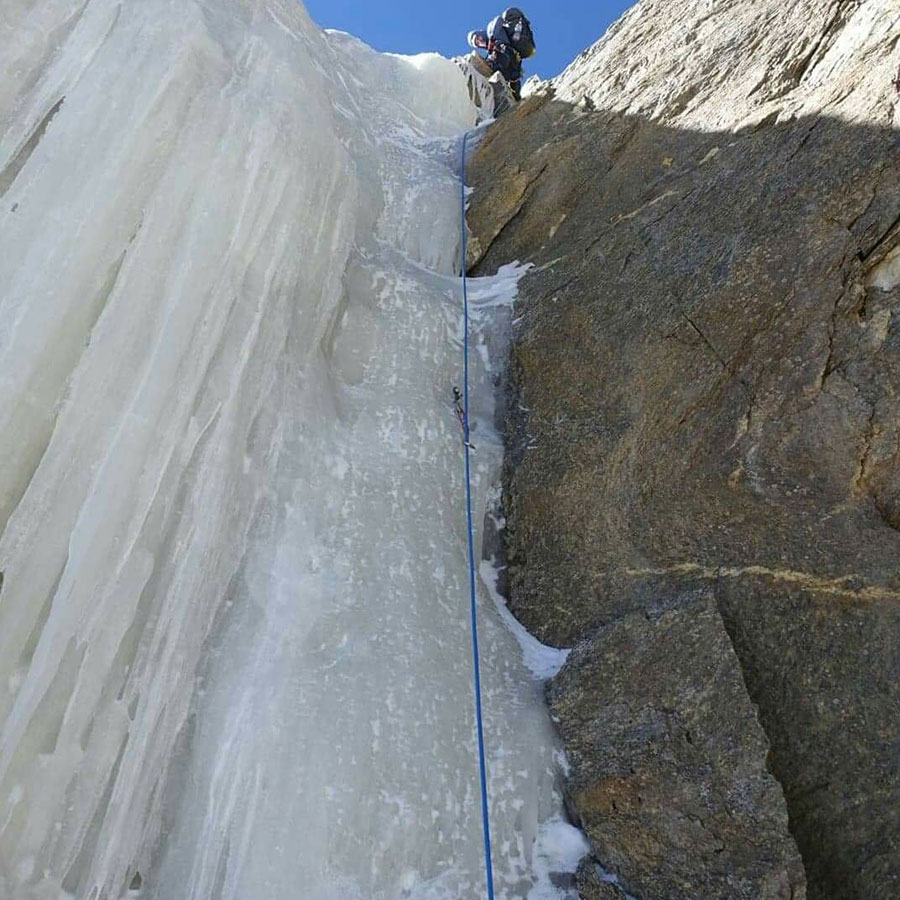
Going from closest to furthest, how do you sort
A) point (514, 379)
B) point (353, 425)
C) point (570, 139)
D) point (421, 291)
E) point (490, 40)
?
point (353, 425) → point (514, 379) → point (421, 291) → point (570, 139) → point (490, 40)

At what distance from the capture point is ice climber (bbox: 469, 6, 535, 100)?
1178 cm

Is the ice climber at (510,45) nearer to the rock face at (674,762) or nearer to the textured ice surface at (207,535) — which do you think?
the textured ice surface at (207,535)

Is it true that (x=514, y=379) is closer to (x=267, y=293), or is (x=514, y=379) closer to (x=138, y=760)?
(x=267, y=293)

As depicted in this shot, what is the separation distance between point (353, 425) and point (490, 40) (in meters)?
8.28

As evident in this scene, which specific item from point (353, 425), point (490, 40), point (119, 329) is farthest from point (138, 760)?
point (490, 40)

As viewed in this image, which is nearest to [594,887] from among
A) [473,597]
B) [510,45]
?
[473,597]

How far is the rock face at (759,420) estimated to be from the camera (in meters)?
3.96

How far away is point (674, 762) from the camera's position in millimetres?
3951

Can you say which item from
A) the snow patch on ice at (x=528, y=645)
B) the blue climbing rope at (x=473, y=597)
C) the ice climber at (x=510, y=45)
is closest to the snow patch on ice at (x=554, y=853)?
the blue climbing rope at (x=473, y=597)

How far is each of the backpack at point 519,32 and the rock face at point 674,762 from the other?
955cm

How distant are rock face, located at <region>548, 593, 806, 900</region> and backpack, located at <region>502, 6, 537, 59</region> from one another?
9.55 meters

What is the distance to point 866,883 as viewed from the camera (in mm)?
3549

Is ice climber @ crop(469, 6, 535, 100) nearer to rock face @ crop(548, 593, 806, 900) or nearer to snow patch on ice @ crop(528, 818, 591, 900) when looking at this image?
rock face @ crop(548, 593, 806, 900)

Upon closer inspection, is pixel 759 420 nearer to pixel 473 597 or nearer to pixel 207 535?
pixel 473 597
